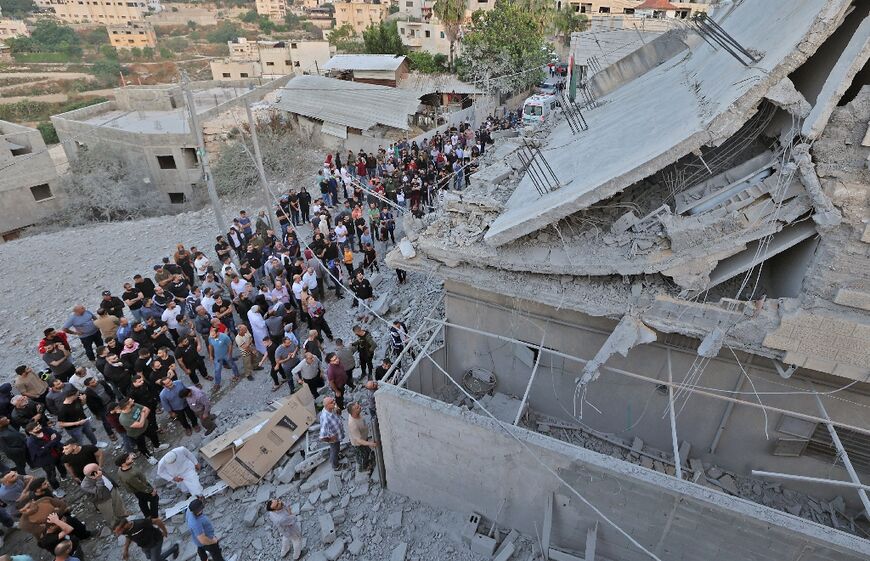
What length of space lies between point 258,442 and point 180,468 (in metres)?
1.20

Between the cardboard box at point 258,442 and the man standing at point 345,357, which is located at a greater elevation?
the man standing at point 345,357

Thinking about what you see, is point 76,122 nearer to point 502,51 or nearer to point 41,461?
point 502,51

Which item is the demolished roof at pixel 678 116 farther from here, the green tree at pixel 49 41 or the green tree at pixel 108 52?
the green tree at pixel 49 41

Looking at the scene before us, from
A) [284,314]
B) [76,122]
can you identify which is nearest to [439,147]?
[284,314]

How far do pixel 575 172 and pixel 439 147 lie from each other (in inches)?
537

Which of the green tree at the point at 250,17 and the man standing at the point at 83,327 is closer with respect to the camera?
the man standing at the point at 83,327

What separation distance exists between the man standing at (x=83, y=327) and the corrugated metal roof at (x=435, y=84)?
26492mm

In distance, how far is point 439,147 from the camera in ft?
67.6

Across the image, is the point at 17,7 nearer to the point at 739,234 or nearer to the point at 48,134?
the point at 48,134

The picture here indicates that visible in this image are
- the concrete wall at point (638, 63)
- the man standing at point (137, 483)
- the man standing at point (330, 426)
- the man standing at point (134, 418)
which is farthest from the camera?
the concrete wall at point (638, 63)

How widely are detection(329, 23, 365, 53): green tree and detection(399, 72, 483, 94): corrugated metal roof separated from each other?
729 cm

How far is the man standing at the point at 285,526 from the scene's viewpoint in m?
6.38

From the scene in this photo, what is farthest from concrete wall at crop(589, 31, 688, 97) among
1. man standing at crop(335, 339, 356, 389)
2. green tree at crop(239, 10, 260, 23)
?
green tree at crop(239, 10, 260, 23)

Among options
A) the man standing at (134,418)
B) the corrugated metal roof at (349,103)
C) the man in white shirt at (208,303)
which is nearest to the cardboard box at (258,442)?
the man standing at (134,418)
